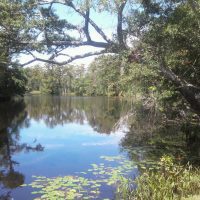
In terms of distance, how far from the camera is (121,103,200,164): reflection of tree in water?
13234mm

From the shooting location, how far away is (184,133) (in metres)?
17.2

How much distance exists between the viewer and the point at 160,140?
1652 centimetres

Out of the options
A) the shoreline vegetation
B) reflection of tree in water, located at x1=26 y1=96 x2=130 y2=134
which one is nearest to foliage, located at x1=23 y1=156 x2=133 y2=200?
the shoreline vegetation

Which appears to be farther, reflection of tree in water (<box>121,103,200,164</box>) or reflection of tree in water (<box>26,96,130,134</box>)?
reflection of tree in water (<box>26,96,130,134</box>)

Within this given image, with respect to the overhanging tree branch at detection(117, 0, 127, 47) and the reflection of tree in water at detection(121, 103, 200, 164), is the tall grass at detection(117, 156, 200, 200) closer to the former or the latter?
the reflection of tree in water at detection(121, 103, 200, 164)

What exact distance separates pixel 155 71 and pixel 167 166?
308 centimetres

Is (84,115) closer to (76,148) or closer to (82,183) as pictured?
(76,148)

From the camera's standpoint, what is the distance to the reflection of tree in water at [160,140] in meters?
13.2

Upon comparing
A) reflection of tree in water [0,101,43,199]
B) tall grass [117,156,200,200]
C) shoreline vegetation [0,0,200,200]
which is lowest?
reflection of tree in water [0,101,43,199]

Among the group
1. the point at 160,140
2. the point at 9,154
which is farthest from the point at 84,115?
the point at 9,154

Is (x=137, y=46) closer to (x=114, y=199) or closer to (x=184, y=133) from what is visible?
(x=114, y=199)

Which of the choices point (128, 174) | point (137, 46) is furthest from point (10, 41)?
point (128, 174)

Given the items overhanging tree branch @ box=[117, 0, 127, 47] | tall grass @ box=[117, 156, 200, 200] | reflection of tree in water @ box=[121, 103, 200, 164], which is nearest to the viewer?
tall grass @ box=[117, 156, 200, 200]

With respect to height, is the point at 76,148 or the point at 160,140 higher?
the point at 160,140
